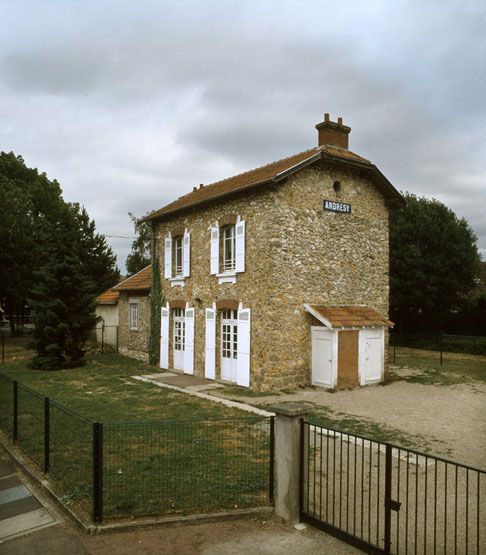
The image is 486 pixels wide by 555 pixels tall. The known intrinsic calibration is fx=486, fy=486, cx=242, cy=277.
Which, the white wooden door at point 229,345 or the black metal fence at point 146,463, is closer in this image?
the black metal fence at point 146,463

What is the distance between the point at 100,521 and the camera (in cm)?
531

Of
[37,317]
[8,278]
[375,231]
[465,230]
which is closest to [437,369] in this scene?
[375,231]

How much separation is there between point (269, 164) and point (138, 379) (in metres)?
8.56

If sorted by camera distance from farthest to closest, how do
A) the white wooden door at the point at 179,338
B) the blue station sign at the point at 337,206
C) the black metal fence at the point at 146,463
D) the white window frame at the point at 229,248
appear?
the white wooden door at the point at 179,338
the white window frame at the point at 229,248
the blue station sign at the point at 337,206
the black metal fence at the point at 146,463

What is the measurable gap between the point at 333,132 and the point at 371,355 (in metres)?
7.43

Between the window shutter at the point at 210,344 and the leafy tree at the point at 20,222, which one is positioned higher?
the leafy tree at the point at 20,222

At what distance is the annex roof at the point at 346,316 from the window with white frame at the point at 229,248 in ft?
9.39

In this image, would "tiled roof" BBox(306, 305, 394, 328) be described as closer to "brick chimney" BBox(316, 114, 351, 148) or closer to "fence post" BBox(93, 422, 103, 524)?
"brick chimney" BBox(316, 114, 351, 148)

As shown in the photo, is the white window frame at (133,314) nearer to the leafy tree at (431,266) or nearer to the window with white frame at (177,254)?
the window with white frame at (177,254)

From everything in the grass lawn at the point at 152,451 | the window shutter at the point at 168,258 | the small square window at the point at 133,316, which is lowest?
the grass lawn at the point at 152,451

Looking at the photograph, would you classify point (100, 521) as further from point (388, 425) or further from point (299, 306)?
point (299, 306)

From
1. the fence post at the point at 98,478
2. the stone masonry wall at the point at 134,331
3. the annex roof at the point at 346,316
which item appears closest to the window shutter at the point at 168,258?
the stone masonry wall at the point at 134,331

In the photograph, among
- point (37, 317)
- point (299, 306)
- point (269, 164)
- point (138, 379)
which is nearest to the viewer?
point (299, 306)

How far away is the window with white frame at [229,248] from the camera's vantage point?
1556 cm
